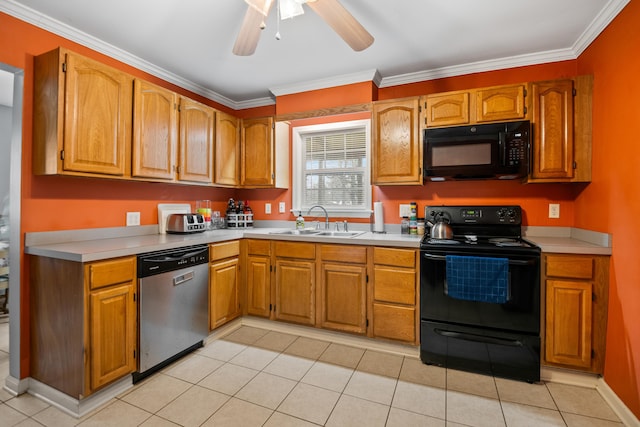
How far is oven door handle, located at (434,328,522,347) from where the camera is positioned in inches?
84.6

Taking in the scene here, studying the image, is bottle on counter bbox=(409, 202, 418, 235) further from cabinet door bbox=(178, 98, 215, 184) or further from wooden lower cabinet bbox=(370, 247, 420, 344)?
cabinet door bbox=(178, 98, 215, 184)

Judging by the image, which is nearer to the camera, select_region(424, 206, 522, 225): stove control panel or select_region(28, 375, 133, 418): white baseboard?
select_region(28, 375, 133, 418): white baseboard

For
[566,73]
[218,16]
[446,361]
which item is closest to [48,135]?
[218,16]

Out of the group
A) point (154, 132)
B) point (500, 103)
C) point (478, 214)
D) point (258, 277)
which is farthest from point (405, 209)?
point (154, 132)

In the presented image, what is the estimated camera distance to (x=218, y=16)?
6.89ft

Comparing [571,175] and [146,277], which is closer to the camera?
[146,277]

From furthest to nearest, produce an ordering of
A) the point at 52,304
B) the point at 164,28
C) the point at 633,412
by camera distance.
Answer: the point at 164,28 → the point at 52,304 → the point at 633,412

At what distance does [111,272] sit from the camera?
6.23 ft

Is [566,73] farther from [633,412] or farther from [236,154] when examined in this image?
[236,154]

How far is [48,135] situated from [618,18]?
3640mm

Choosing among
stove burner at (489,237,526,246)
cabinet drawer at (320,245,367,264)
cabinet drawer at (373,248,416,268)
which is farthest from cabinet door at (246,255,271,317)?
stove burner at (489,237,526,246)

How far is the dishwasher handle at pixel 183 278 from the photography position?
2318 millimetres

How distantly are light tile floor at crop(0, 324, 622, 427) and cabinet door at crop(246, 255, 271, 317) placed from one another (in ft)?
1.87

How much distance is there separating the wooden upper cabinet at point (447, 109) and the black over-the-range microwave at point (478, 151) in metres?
0.07
